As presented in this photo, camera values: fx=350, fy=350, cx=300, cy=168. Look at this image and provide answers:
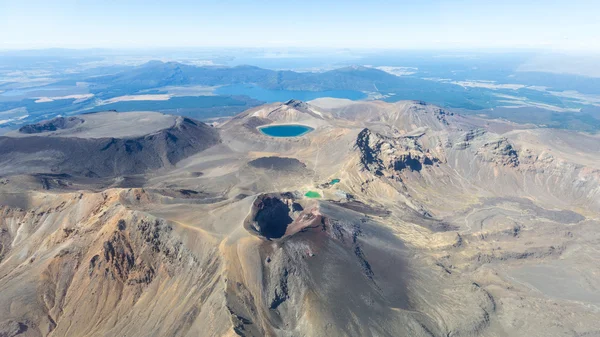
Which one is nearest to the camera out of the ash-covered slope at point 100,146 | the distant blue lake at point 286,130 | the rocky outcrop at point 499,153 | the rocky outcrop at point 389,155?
the rocky outcrop at point 389,155

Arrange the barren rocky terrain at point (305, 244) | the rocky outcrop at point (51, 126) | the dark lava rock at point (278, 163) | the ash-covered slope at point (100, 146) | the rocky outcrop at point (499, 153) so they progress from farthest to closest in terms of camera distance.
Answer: the rocky outcrop at point (51, 126) < the rocky outcrop at point (499, 153) < the dark lava rock at point (278, 163) < the ash-covered slope at point (100, 146) < the barren rocky terrain at point (305, 244)

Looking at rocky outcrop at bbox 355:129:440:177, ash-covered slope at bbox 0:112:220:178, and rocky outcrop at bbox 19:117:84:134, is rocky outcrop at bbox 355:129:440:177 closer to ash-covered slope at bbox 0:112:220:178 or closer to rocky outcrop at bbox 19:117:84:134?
ash-covered slope at bbox 0:112:220:178

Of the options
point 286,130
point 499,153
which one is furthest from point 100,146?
point 499,153

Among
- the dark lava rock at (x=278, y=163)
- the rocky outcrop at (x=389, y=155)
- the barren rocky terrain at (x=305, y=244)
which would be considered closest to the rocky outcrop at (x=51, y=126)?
the barren rocky terrain at (x=305, y=244)

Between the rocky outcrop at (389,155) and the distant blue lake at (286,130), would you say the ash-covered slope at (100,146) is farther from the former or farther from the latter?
the rocky outcrop at (389,155)

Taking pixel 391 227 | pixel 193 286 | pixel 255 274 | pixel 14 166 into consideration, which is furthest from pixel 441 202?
pixel 14 166

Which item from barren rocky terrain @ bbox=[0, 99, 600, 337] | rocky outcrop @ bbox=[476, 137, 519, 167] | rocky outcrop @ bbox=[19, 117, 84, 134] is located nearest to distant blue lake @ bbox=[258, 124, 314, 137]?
barren rocky terrain @ bbox=[0, 99, 600, 337]
